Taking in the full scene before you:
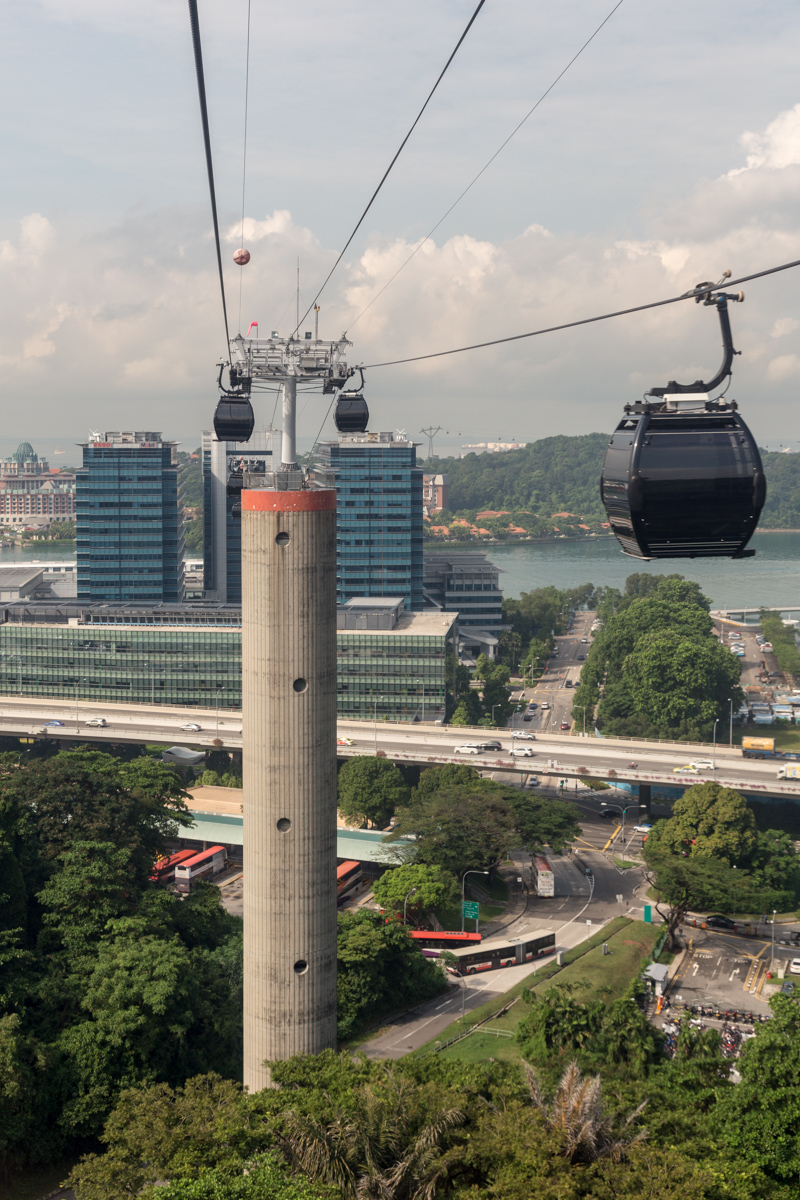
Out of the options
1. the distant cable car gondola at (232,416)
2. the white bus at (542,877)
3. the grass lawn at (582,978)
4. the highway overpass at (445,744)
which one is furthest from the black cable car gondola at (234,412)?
the highway overpass at (445,744)

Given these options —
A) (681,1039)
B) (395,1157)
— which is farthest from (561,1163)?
(681,1039)

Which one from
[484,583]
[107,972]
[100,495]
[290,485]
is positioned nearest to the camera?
[290,485]

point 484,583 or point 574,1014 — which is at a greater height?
point 484,583

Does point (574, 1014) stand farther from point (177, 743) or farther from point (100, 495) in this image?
point (100, 495)

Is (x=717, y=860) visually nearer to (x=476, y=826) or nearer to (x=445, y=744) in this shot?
(x=476, y=826)

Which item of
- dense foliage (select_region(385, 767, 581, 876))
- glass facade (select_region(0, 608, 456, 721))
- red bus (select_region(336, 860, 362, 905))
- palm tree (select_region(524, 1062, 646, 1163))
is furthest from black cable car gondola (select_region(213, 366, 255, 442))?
glass facade (select_region(0, 608, 456, 721))
